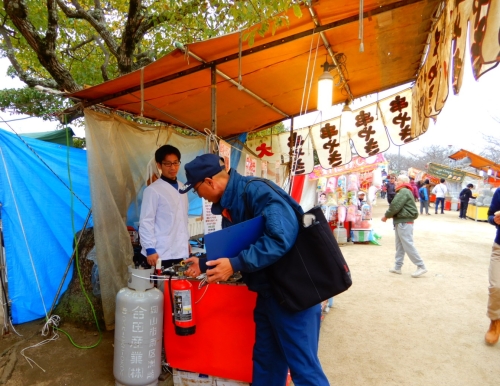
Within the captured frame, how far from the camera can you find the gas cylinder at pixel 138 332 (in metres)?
2.72

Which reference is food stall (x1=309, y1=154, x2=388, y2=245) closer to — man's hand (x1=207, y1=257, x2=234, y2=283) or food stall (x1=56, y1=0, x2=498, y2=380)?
food stall (x1=56, y1=0, x2=498, y2=380)

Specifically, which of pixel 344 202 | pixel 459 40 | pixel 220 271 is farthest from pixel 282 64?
→ pixel 344 202

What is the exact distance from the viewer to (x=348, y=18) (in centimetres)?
303

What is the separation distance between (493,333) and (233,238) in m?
3.77

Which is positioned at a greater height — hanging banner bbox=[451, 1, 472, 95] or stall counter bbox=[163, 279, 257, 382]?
hanging banner bbox=[451, 1, 472, 95]

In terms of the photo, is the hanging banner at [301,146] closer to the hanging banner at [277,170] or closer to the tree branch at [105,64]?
the hanging banner at [277,170]

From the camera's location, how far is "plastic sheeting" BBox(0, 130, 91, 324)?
3.95m

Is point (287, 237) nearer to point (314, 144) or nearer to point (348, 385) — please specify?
point (348, 385)

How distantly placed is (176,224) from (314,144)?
4.56 m

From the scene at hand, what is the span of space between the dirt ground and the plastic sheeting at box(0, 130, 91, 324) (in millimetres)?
466

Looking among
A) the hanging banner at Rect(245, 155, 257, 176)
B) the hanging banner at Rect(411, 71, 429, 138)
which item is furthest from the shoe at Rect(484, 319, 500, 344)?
the hanging banner at Rect(245, 155, 257, 176)

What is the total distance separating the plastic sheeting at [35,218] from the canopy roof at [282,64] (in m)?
1.15

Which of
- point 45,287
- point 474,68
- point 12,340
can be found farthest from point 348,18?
point 12,340

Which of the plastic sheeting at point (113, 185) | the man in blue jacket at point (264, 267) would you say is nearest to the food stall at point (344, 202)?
the plastic sheeting at point (113, 185)
